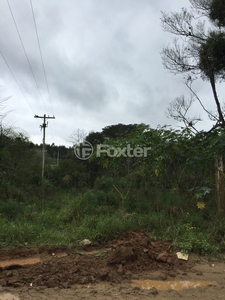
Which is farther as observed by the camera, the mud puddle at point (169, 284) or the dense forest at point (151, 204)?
the dense forest at point (151, 204)

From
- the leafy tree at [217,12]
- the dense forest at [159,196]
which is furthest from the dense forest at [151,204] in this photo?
the leafy tree at [217,12]

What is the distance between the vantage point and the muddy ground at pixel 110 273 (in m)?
2.67

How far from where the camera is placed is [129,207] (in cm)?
591

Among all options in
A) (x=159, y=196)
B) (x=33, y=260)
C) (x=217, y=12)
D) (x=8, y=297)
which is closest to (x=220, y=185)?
(x=159, y=196)

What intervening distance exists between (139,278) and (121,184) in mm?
2871

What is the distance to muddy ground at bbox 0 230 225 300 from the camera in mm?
2672

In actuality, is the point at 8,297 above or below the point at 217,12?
below

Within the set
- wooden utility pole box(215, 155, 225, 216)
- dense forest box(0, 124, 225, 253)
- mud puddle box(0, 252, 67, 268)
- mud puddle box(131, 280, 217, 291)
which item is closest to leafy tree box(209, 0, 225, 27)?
dense forest box(0, 124, 225, 253)

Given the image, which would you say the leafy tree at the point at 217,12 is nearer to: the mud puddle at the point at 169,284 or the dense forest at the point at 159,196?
the dense forest at the point at 159,196

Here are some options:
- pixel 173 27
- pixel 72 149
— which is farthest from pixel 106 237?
pixel 72 149

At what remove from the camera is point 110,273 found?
121 inches

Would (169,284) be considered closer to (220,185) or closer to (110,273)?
(110,273)

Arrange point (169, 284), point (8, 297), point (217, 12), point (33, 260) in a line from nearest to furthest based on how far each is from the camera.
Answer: point (8, 297), point (169, 284), point (33, 260), point (217, 12)

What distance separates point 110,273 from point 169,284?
0.73 meters
